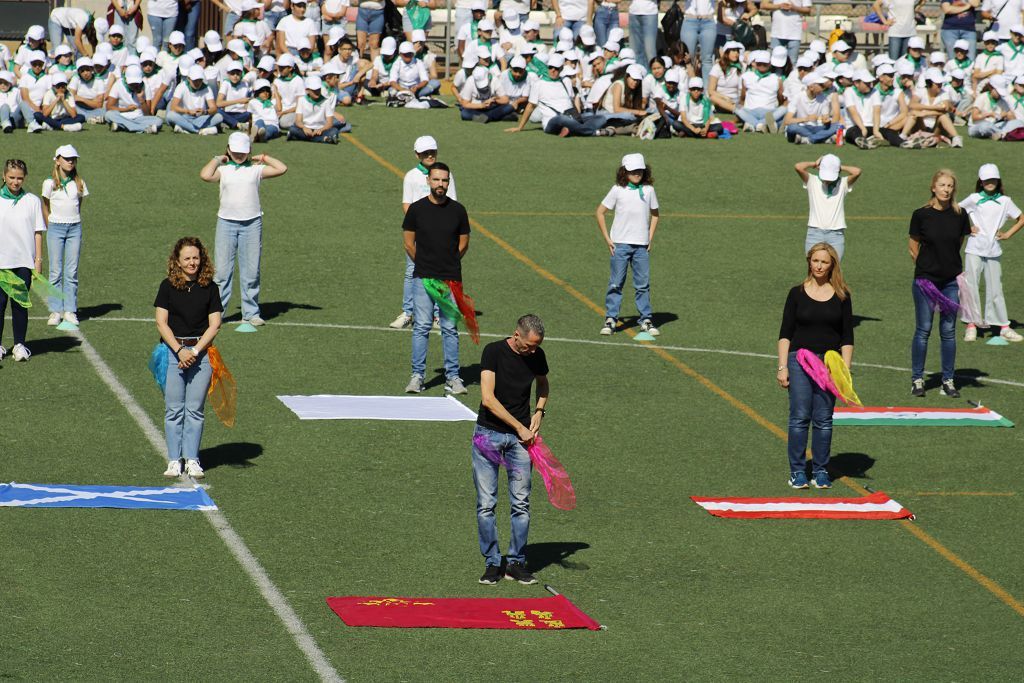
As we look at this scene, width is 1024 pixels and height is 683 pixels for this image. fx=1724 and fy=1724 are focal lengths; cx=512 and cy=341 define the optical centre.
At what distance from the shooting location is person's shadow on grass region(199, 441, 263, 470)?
50.2 ft

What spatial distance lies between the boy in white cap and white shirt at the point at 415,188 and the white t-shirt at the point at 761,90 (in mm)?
14323

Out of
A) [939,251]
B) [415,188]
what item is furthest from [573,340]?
[939,251]

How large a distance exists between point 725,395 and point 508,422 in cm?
712

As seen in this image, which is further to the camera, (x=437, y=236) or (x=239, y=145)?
(x=239, y=145)

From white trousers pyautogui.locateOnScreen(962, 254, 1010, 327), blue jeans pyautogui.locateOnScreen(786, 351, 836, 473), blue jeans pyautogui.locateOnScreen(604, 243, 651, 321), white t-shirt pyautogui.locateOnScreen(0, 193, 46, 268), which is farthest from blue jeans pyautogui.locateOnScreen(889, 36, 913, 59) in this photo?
blue jeans pyautogui.locateOnScreen(786, 351, 836, 473)

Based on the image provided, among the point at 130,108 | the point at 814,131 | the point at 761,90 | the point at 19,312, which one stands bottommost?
the point at 19,312

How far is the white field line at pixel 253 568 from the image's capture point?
35.4 ft

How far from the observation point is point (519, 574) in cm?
1247

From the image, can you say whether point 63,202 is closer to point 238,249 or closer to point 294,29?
point 238,249

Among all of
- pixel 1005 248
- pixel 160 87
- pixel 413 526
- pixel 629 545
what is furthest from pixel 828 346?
pixel 160 87

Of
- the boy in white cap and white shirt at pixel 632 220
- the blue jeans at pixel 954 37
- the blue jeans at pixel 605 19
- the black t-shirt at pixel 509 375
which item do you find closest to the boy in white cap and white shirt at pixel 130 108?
the blue jeans at pixel 605 19

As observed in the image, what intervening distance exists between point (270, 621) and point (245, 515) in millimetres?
2455

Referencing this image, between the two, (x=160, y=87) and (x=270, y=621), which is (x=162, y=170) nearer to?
(x=160, y=87)

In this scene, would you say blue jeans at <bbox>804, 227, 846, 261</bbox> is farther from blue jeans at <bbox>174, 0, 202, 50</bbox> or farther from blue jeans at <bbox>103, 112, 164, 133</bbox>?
blue jeans at <bbox>174, 0, 202, 50</bbox>
